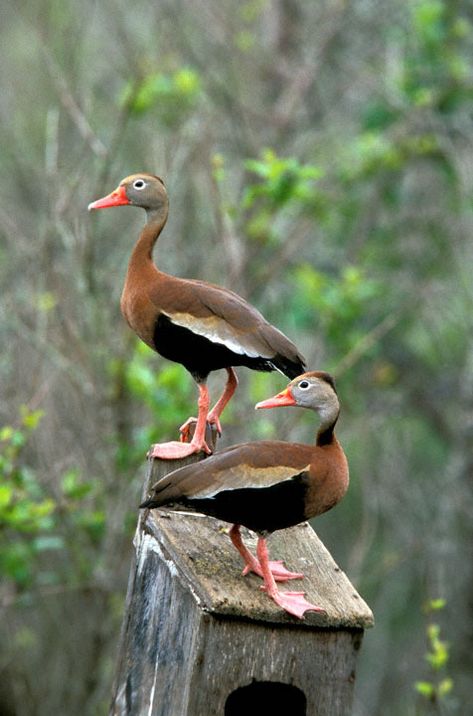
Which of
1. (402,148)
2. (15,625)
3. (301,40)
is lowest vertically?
(15,625)


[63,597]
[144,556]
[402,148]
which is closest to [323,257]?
[402,148]

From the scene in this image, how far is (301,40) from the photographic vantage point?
9430 millimetres

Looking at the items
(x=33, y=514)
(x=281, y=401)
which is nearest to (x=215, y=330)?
(x=281, y=401)

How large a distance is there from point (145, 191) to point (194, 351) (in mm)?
495

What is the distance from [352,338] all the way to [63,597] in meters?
2.46

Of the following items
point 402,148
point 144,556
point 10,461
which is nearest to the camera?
point 144,556

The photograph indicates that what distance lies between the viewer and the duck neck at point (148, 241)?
3.58 metres

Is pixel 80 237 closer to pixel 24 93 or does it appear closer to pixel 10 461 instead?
pixel 10 461

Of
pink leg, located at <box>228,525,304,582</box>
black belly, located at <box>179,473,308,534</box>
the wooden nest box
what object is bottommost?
the wooden nest box

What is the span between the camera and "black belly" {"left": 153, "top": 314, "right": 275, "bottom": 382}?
133 inches

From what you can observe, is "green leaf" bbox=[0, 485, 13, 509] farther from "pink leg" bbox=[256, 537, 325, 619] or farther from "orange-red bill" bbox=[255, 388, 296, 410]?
"orange-red bill" bbox=[255, 388, 296, 410]

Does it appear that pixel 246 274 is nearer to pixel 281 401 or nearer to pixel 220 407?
pixel 220 407

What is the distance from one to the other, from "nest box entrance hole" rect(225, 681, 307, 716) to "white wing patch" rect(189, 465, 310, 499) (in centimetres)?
83

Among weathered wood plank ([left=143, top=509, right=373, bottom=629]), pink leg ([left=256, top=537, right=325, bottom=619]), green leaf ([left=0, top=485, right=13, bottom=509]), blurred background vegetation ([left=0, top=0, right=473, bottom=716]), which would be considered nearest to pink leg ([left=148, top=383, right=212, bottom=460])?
weathered wood plank ([left=143, top=509, right=373, bottom=629])
